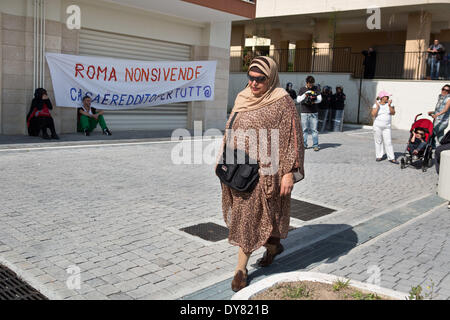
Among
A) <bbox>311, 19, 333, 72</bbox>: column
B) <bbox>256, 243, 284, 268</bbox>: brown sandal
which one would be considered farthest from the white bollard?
<bbox>311, 19, 333, 72</bbox>: column

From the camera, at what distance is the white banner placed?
1220cm

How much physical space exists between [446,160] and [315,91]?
5.49 meters

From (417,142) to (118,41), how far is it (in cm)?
909

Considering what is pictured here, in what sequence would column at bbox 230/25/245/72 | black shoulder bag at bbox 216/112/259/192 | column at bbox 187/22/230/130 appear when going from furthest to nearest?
column at bbox 230/25/245/72
column at bbox 187/22/230/130
black shoulder bag at bbox 216/112/259/192

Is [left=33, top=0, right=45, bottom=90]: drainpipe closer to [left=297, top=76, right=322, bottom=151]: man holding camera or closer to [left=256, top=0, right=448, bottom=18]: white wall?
[left=297, top=76, right=322, bottom=151]: man holding camera

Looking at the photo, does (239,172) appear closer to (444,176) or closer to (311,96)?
(444,176)

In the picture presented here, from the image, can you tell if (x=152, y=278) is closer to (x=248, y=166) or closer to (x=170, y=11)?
(x=248, y=166)

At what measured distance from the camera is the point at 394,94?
71.6ft

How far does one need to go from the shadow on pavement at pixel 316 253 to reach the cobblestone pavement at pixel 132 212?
8 centimetres

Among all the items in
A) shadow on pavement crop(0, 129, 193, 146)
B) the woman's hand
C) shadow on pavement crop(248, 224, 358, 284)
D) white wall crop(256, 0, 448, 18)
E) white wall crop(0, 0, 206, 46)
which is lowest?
shadow on pavement crop(248, 224, 358, 284)

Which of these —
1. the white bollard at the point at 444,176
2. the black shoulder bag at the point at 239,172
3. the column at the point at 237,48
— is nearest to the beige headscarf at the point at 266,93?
the black shoulder bag at the point at 239,172

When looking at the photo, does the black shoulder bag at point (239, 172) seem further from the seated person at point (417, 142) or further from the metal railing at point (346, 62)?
the metal railing at point (346, 62)

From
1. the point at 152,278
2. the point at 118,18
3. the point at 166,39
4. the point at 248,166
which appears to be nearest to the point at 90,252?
the point at 152,278

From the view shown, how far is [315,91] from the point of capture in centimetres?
1229
